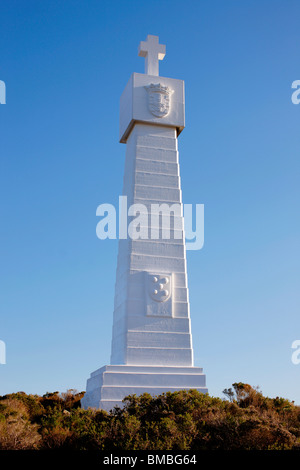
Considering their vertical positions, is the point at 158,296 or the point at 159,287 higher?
the point at 159,287

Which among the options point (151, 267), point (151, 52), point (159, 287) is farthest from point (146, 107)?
point (159, 287)

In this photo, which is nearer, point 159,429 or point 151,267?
point 159,429

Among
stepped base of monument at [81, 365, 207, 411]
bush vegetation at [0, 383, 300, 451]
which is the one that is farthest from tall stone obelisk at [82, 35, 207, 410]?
bush vegetation at [0, 383, 300, 451]

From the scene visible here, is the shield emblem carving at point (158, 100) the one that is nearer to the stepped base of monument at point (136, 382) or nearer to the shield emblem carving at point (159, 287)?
the shield emblem carving at point (159, 287)

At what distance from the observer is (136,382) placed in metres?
14.7

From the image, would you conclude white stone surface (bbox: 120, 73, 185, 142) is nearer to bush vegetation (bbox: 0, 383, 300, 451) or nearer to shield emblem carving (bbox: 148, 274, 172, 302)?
shield emblem carving (bbox: 148, 274, 172, 302)

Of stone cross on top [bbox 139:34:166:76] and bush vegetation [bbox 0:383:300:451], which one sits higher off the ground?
stone cross on top [bbox 139:34:166:76]

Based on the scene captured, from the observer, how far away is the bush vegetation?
10.8 metres

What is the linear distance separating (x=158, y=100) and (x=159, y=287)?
20.8ft

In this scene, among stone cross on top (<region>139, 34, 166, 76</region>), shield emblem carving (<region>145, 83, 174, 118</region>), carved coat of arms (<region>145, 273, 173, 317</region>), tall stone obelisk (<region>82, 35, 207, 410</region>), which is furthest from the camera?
stone cross on top (<region>139, 34, 166, 76</region>)

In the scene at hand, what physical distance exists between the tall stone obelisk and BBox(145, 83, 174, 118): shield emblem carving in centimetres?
3

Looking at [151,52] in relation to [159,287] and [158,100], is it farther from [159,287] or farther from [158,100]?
[159,287]
